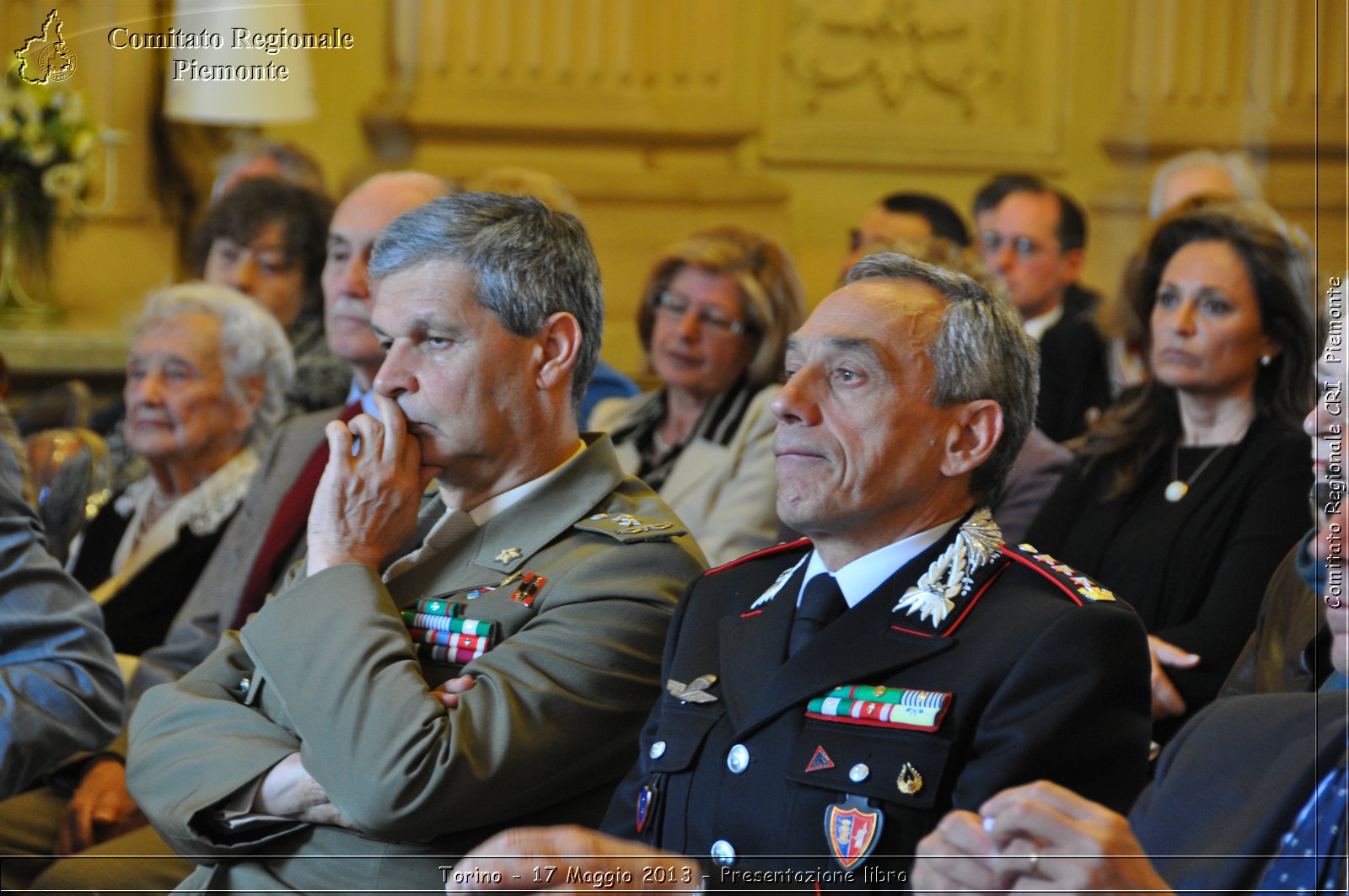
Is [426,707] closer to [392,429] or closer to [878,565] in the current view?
[392,429]

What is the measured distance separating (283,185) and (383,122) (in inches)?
65.1

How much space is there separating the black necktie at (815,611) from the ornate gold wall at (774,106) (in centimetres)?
370

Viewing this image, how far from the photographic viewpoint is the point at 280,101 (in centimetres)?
557

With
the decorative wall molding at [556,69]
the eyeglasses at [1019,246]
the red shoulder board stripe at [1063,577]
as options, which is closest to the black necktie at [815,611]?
the red shoulder board stripe at [1063,577]

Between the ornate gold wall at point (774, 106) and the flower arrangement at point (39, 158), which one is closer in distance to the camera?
the flower arrangement at point (39, 158)

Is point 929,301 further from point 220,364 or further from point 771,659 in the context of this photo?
point 220,364

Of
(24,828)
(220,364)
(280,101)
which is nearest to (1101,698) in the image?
(24,828)

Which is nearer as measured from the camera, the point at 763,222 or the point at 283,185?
the point at 283,185

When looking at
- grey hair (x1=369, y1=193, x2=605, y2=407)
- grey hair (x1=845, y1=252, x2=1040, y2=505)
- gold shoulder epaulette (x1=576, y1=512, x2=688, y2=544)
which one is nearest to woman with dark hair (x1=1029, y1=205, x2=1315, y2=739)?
grey hair (x1=845, y1=252, x2=1040, y2=505)

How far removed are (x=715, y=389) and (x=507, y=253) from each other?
171cm

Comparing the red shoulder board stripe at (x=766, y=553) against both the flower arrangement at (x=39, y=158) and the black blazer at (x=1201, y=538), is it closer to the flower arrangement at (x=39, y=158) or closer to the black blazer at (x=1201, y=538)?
the black blazer at (x=1201, y=538)

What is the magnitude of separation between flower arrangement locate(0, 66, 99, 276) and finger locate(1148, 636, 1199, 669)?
168 inches

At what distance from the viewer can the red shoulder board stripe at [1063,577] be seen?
5.67ft

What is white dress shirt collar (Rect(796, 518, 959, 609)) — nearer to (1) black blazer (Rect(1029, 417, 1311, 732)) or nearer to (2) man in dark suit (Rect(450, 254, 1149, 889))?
(2) man in dark suit (Rect(450, 254, 1149, 889))
